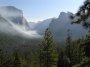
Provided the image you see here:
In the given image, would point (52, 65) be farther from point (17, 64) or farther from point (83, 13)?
point (83, 13)

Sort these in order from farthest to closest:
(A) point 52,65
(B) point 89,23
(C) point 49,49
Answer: (A) point 52,65 → (C) point 49,49 → (B) point 89,23

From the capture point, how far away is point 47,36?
64.9m

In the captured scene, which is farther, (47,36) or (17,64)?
(17,64)

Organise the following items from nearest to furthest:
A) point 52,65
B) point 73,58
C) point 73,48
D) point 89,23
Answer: point 89,23 → point 52,65 → point 73,58 → point 73,48

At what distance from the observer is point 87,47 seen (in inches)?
525

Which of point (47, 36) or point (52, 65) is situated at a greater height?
point (47, 36)

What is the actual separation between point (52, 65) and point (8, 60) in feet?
53.5

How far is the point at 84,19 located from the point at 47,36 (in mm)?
51758

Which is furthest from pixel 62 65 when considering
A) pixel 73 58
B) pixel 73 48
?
pixel 73 48

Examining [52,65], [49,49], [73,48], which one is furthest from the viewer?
[73,48]

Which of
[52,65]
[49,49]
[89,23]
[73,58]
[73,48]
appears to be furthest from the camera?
[73,48]

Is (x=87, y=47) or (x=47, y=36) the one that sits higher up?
(x=47, y=36)

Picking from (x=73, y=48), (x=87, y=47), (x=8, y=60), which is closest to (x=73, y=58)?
(x=73, y=48)

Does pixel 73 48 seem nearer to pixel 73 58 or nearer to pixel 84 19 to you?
pixel 73 58
